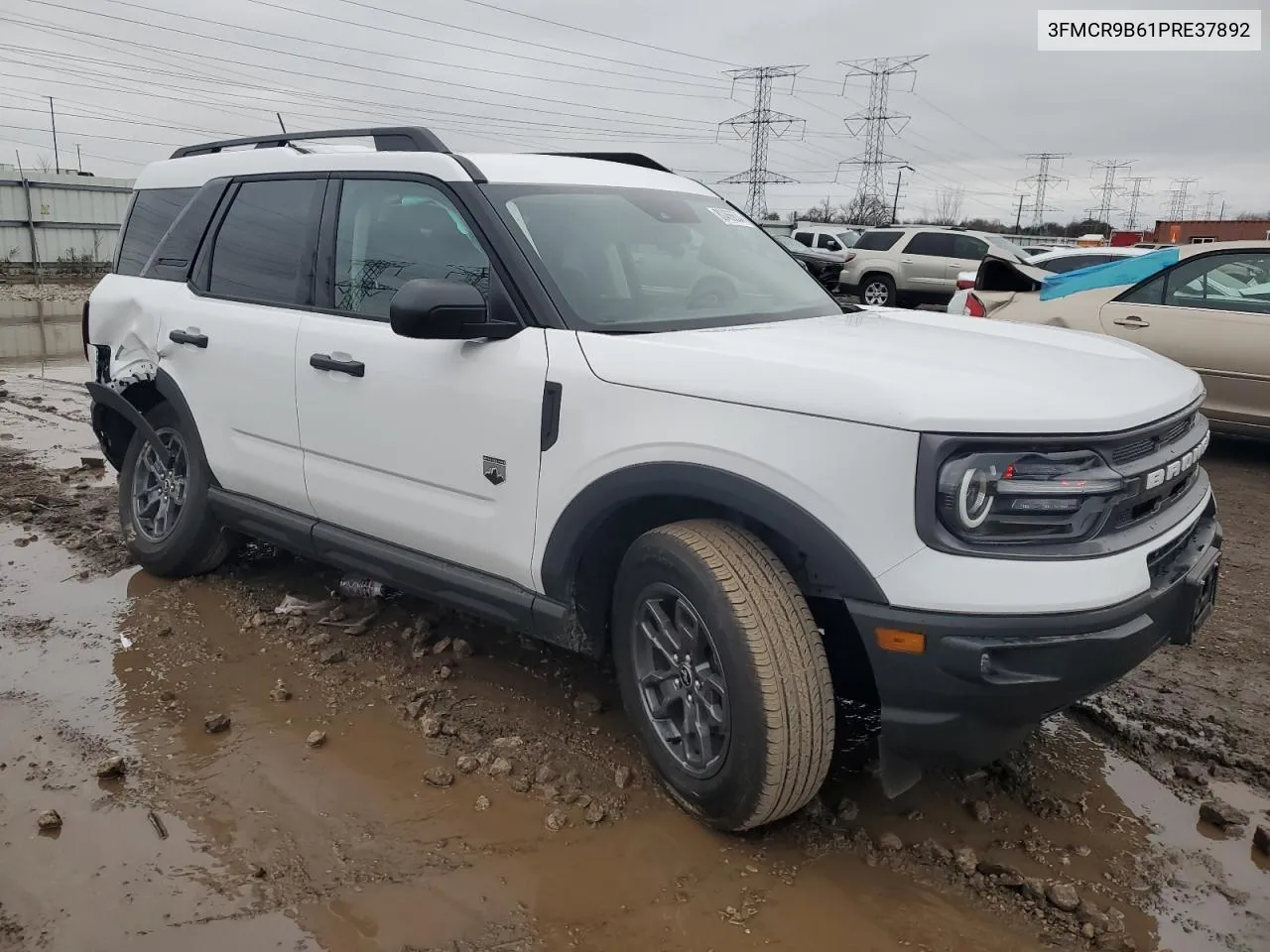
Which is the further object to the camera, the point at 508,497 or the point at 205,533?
the point at 205,533

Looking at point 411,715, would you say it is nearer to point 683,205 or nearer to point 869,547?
point 869,547

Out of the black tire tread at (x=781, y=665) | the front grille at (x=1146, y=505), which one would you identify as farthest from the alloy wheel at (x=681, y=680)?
the front grille at (x=1146, y=505)

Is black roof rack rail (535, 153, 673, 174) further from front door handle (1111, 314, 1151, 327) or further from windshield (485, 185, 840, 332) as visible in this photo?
front door handle (1111, 314, 1151, 327)

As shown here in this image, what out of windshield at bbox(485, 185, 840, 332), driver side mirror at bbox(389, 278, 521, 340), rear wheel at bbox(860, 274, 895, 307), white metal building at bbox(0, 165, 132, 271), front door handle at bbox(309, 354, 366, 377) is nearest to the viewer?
driver side mirror at bbox(389, 278, 521, 340)

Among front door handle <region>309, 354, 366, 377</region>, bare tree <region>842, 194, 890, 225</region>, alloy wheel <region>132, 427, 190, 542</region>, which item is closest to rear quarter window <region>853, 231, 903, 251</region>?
alloy wheel <region>132, 427, 190, 542</region>

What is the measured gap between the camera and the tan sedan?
666cm

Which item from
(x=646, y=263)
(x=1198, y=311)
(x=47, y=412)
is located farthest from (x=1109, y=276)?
(x=47, y=412)

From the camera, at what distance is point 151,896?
2543 millimetres

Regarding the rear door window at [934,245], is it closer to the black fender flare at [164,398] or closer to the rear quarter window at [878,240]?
the rear quarter window at [878,240]

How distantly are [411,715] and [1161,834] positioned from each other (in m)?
2.39

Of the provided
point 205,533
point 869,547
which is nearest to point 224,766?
point 205,533

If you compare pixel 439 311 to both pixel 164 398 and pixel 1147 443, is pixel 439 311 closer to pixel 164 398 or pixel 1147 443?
pixel 1147 443

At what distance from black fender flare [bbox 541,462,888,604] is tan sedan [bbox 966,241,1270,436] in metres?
5.04

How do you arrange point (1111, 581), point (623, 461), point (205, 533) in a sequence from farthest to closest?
point (205, 533)
point (623, 461)
point (1111, 581)
